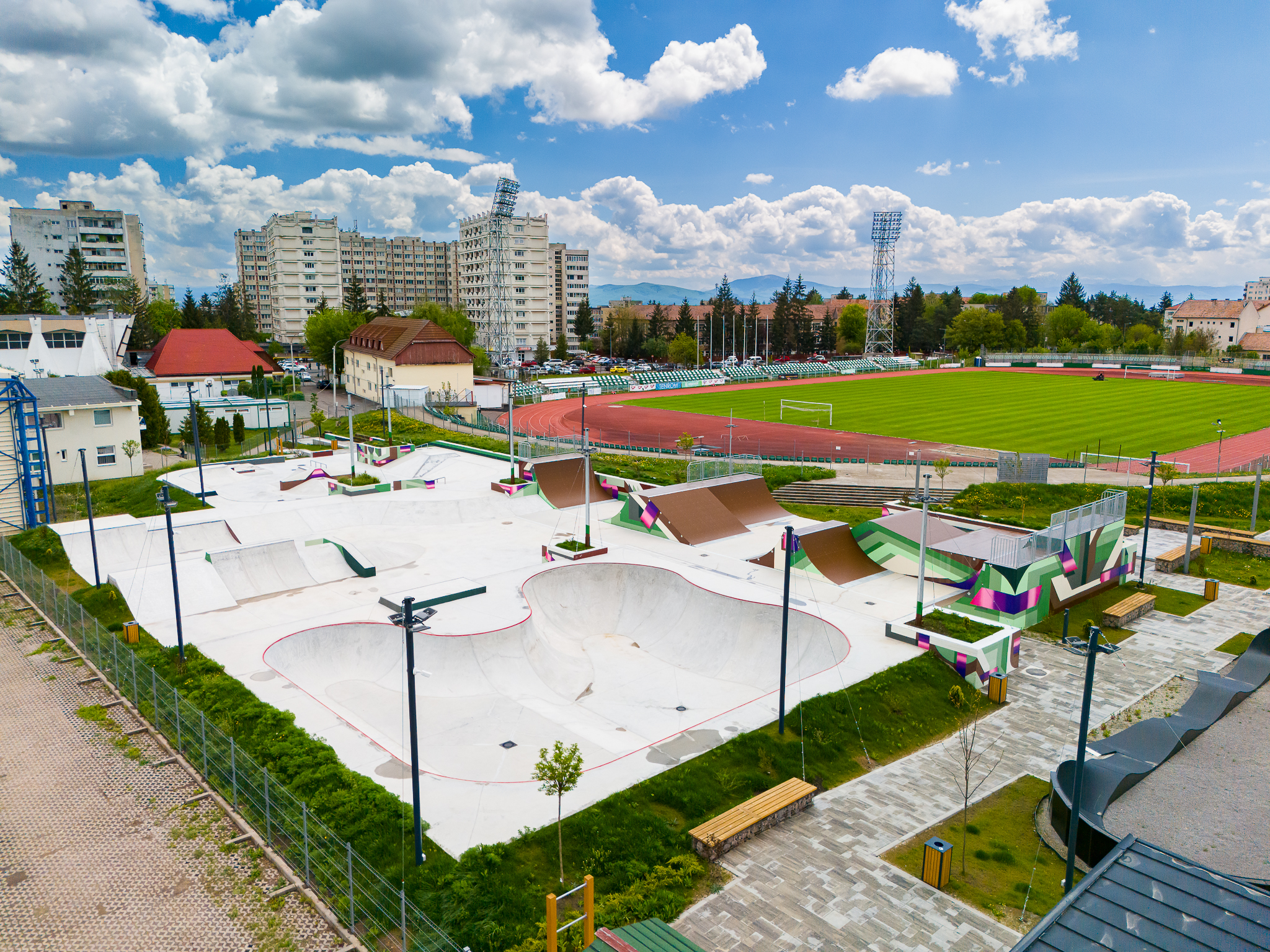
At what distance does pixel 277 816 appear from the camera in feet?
41.8

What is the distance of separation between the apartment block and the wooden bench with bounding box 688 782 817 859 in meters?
122

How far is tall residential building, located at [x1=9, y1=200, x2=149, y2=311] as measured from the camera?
104000 millimetres

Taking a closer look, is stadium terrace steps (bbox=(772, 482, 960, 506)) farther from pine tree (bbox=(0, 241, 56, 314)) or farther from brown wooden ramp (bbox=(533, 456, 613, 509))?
pine tree (bbox=(0, 241, 56, 314))

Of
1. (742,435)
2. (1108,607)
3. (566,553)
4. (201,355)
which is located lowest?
(1108,607)

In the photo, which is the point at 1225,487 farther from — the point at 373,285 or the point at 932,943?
the point at 373,285

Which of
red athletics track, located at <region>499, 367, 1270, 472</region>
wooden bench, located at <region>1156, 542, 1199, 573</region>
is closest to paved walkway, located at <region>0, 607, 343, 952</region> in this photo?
wooden bench, located at <region>1156, 542, 1199, 573</region>

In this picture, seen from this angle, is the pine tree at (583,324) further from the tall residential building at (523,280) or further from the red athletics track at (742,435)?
the red athletics track at (742,435)

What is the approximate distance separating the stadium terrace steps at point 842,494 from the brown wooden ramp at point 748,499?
563 cm

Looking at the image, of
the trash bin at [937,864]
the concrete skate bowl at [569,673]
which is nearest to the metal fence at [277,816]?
the concrete skate bowl at [569,673]

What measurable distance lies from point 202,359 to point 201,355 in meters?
0.63

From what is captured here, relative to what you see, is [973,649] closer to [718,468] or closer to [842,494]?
[718,468]

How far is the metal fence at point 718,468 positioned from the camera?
115ft

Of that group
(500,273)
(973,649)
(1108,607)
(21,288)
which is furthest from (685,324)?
(973,649)

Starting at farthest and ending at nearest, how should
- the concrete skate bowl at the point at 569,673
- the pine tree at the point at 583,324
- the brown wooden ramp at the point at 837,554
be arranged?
the pine tree at the point at 583,324 → the brown wooden ramp at the point at 837,554 → the concrete skate bowl at the point at 569,673
